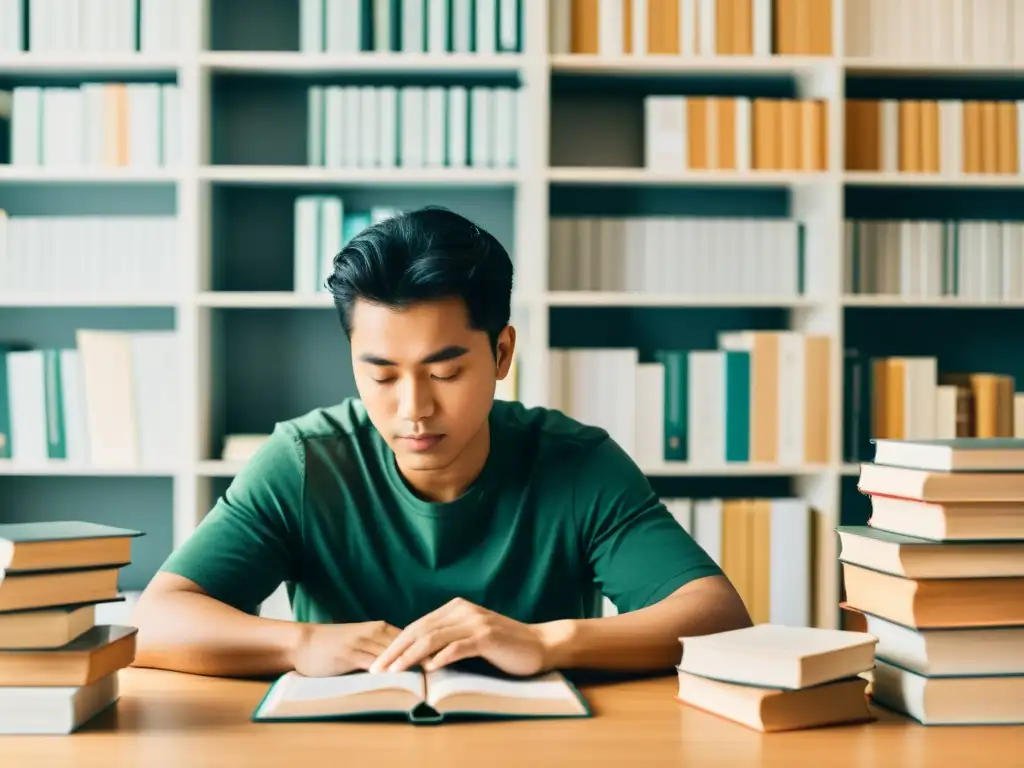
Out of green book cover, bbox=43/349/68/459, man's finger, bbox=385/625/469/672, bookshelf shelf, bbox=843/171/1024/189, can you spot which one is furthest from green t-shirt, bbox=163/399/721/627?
bookshelf shelf, bbox=843/171/1024/189

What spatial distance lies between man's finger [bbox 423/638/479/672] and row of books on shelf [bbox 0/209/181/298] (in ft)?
5.90

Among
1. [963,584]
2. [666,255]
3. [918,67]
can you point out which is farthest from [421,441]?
[918,67]

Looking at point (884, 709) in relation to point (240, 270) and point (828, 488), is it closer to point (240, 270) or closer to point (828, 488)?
point (828, 488)

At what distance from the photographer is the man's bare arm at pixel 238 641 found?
1182 millimetres

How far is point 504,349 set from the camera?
1510 mm

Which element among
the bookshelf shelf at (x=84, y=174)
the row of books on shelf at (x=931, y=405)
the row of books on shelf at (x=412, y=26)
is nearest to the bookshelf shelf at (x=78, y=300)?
the bookshelf shelf at (x=84, y=174)

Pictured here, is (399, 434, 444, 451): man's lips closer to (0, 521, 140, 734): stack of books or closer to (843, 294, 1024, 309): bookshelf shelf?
(0, 521, 140, 734): stack of books

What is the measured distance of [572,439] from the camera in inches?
62.4

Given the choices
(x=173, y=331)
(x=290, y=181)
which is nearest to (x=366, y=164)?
(x=290, y=181)

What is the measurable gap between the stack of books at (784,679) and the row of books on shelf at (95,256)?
1.99m

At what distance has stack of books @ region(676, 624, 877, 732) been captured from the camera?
1.01m

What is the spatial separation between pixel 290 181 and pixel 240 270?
0.33 meters

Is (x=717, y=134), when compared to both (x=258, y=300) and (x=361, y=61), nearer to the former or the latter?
(x=361, y=61)

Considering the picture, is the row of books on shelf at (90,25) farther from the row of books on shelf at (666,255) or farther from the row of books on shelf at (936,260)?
the row of books on shelf at (936,260)
